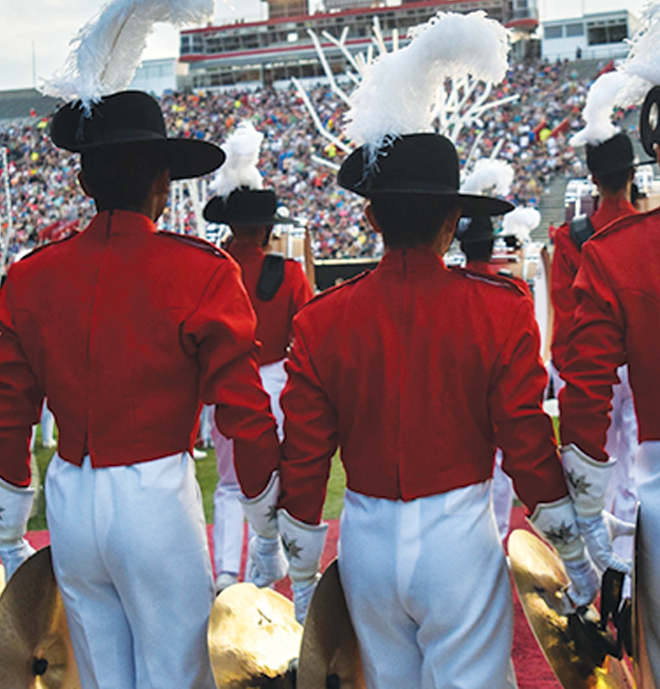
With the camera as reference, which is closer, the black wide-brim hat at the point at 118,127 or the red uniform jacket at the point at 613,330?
the red uniform jacket at the point at 613,330

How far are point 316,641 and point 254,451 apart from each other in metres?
0.48

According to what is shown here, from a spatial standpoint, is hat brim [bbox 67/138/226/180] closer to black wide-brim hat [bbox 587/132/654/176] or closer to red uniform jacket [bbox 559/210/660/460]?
red uniform jacket [bbox 559/210/660/460]

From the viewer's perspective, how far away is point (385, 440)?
83.1 inches

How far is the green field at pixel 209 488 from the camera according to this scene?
589 cm

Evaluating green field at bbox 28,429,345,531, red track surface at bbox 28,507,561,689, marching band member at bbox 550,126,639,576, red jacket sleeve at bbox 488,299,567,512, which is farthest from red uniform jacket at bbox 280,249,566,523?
green field at bbox 28,429,345,531

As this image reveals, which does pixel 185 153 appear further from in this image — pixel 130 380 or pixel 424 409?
pixel 424 409

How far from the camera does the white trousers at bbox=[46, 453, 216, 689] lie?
215cm

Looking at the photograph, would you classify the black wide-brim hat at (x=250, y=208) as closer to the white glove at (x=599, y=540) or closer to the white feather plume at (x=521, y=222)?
the white glove at (x=599, y=540)

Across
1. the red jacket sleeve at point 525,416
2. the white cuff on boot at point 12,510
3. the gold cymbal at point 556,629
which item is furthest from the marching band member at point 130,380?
the gold cymbal at point 556,629

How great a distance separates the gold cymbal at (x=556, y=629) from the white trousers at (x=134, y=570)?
2.68 ft

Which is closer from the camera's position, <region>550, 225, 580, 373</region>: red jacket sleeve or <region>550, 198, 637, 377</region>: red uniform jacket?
<region>550, 198, 637, 377</region>: red uniform jacket

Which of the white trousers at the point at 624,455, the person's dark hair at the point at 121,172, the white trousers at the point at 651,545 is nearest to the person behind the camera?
the white trousers at the point at 651,545

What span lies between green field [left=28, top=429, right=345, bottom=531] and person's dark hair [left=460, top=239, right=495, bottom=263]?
2.15 m

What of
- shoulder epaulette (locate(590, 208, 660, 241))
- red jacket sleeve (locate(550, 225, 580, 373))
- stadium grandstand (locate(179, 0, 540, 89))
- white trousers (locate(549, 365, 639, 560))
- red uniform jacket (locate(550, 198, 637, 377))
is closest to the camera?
shoulder epaulette (locate(590, 208, 660, 241))
